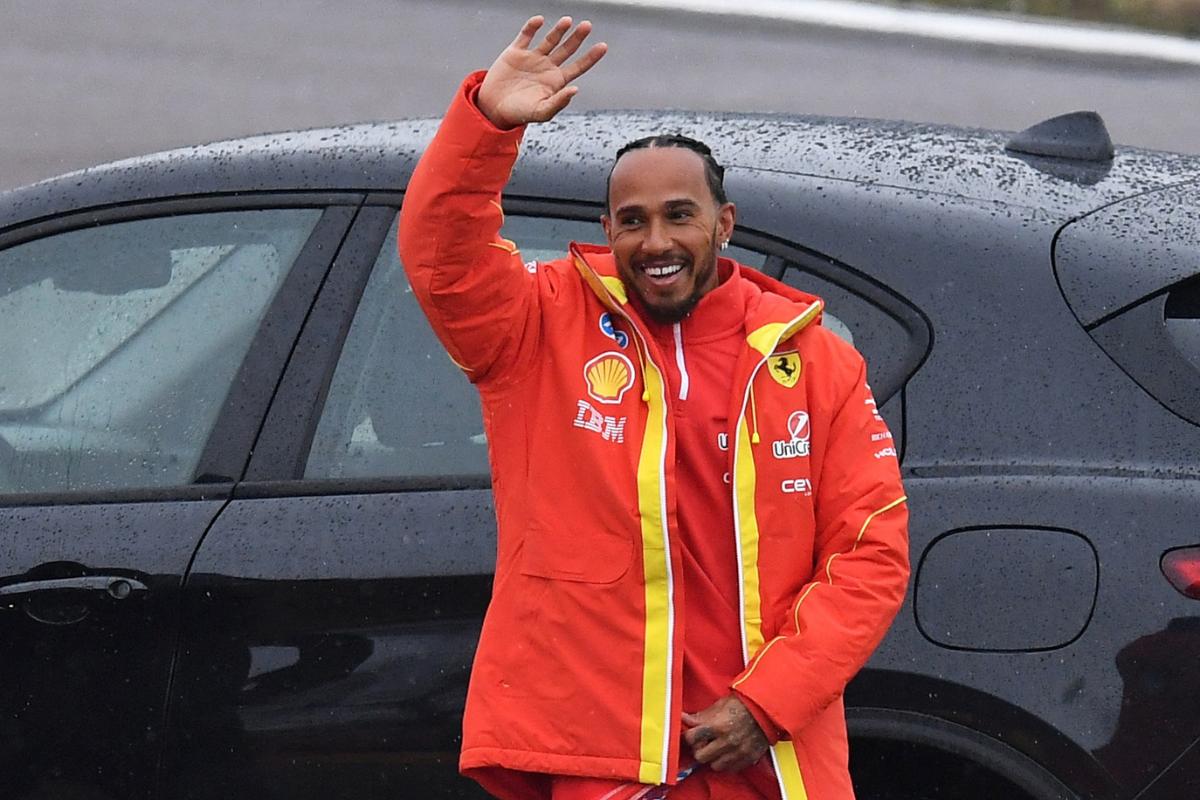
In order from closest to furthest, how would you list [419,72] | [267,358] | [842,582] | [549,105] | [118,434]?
[549,105] < [842,582] < [267,358] < [118,434] < [419,72]

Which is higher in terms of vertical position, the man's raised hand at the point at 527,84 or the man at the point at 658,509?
the man's raised hand at the point at 527,84

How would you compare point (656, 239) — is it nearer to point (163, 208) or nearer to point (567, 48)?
point (567, 48)

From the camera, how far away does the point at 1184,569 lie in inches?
109

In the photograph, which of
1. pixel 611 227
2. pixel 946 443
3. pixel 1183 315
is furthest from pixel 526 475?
pixel 1183 315

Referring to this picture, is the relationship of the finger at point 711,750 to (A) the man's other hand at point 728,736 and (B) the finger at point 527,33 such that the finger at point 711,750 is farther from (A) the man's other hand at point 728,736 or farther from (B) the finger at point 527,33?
(B) the finger at point 527,33

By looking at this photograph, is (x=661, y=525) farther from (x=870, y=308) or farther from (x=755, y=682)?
(x=870, y=308)

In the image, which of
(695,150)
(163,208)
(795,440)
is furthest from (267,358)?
(795,440)

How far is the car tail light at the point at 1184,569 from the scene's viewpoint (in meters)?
2.75

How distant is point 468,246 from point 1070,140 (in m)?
1.47

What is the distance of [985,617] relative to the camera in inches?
110

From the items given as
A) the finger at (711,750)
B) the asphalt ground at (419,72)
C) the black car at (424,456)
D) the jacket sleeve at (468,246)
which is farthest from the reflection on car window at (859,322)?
the asphalt ground at (419,72)

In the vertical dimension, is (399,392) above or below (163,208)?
below

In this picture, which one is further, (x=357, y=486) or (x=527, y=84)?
(x=357, y=486)

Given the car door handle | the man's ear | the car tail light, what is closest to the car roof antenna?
the car tail light
